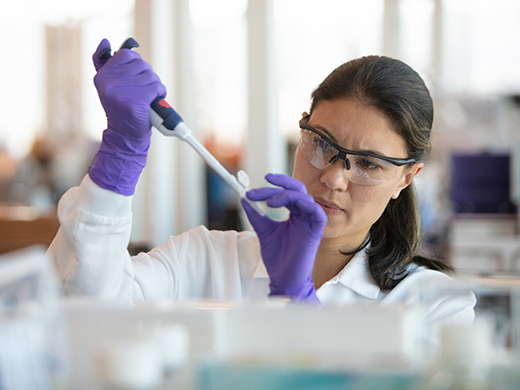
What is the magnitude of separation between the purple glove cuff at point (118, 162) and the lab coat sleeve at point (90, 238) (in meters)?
0.02

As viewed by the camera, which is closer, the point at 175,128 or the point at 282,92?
the point at 175,128

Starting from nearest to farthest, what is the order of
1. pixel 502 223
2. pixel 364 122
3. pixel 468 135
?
pixel 364 122 → pixel 502 223 → pixel 468 135

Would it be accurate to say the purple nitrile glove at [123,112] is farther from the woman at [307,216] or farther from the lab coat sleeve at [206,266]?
the lab coat sleeve at [206,266]

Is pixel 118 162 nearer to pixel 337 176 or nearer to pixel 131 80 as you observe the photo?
pixel 131 80

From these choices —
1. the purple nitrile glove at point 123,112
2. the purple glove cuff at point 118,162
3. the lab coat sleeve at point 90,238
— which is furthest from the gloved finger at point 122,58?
the lab coat sleeve at point 90,238

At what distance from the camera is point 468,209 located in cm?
437

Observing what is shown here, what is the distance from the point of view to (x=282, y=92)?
15.4ft

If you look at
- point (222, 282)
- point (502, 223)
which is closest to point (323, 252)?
point (222, 282)

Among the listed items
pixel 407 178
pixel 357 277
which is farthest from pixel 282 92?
pixel 357 277

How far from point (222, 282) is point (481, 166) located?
11.4ft

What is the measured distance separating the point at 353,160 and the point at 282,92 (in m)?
3.48

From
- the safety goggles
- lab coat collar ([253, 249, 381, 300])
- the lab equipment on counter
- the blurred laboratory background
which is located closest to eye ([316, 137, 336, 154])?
the safety goggles

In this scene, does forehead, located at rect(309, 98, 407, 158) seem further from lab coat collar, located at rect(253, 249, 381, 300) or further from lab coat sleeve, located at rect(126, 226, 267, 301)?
lab coat sleeve, located at rect(126, 226, 267, 301)

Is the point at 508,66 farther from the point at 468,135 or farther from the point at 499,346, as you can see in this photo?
the point at 499,346
